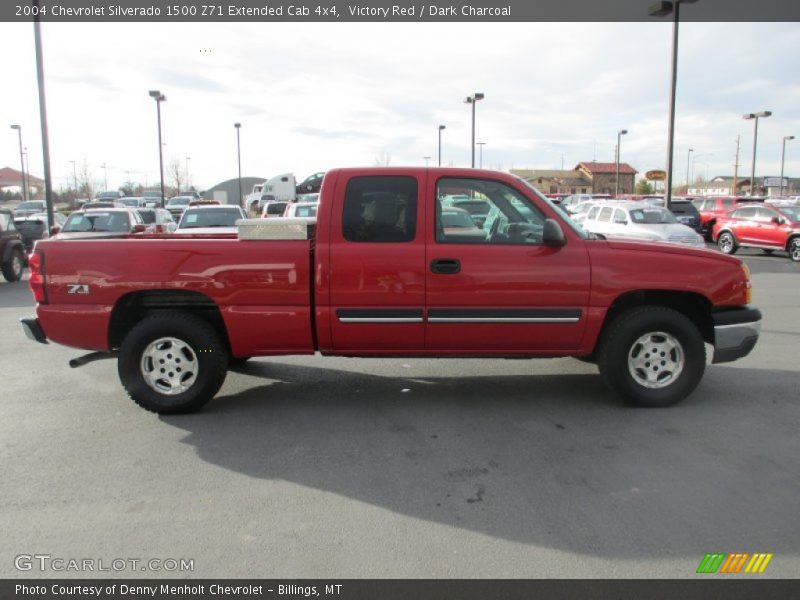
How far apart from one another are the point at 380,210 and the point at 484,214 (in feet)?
2.79

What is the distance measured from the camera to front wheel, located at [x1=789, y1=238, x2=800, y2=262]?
17.8 meters

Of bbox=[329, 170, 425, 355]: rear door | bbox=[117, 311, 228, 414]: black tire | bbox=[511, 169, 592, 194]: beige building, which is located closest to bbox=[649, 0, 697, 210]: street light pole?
bbox=[329, 170, 425, 355]: rear door

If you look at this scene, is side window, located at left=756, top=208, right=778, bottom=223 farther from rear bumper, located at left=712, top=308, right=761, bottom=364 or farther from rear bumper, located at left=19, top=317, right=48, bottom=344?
rear bumper, located at left=19, top=317, right=48, bottom=344

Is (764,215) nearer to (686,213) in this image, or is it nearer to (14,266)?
(686,213)

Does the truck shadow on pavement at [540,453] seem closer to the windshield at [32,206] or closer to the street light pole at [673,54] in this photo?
the street light pole at [673,54]

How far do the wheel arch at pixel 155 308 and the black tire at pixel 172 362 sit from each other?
0.10 meters

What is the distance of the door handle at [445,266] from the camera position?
5.02m

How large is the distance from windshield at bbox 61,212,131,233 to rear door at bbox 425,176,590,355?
11.6 meters

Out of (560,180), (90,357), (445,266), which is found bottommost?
(90,357)

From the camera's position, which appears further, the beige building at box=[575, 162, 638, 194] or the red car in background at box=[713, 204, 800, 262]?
the beige building at box=[575, 162, 638, 194]

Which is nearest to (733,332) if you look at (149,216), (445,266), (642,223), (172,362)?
(445,266)

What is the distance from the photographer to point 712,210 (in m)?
23.3

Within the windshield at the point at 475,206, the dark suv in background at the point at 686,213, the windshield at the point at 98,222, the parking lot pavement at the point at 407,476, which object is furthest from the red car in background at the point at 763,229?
the windshield at the point at 98,222
